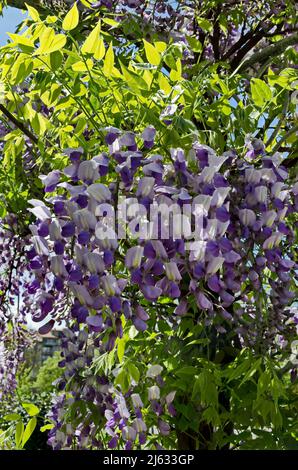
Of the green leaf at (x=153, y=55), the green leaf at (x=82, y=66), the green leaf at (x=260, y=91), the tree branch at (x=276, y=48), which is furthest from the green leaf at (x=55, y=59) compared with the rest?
the tree branch at (x=276, y=48)

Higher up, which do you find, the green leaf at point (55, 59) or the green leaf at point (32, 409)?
the green leaf at point (55, 59)

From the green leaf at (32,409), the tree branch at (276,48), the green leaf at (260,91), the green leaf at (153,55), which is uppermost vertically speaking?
the tree branch at (276,48)

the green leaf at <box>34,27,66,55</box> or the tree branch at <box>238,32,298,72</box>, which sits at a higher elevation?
the tree branch at <box>238,32,298,72</box>

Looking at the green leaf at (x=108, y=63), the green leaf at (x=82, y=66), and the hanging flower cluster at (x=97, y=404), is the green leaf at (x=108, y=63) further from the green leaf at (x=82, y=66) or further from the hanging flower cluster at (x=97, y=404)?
the hanging flower cluster at (x=97, y=404)

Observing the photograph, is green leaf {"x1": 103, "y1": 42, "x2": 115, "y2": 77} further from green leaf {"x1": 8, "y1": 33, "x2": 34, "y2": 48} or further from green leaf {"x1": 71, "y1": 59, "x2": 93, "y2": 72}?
green leaf {"x1": 8, "y1": 33, "x2": 34, "y2": 48}

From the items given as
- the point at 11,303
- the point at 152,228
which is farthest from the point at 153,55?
the point at 11,303

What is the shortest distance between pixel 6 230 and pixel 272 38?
2512 mm

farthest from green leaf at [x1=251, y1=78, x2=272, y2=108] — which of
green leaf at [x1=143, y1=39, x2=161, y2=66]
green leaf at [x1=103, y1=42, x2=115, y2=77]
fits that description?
green leaf at [x1=103, y1=42, x2=115, y2=77]

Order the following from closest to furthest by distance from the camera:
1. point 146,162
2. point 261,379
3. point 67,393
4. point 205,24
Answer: point 146,162, point 261,379, point 67,393, point 205,24

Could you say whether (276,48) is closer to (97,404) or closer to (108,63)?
(108,63)
